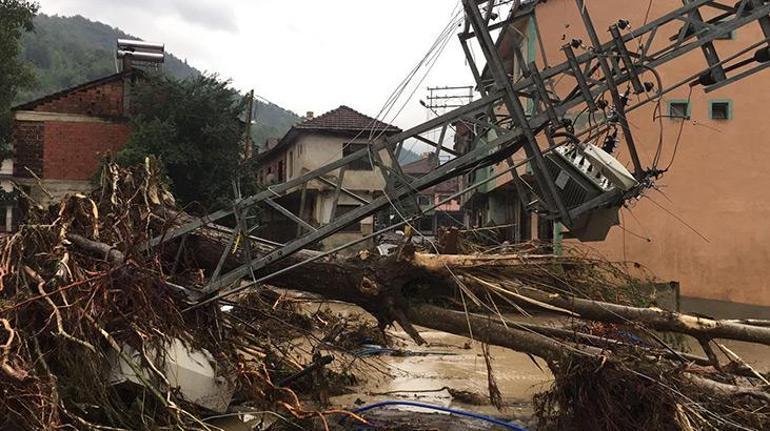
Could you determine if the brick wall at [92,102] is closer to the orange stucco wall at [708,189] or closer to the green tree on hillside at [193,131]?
the green tree on hillside at [193,131]

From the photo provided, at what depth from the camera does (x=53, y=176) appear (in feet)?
65.2

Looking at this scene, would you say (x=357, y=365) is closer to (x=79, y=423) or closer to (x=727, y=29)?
(x=79, y=423)

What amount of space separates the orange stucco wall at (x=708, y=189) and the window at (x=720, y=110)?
97 mm

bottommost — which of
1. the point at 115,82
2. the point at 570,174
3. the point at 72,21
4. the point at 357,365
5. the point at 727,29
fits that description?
the point at 357,365

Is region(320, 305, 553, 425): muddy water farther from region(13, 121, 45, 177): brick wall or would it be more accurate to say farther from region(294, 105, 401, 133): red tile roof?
region(294, 105, 401, 133): red tile roof

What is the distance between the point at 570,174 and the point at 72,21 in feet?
497

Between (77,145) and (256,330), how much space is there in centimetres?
1574

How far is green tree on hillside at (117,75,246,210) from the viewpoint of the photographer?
735 inches

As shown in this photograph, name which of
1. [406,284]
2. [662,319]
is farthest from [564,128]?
[406,284]

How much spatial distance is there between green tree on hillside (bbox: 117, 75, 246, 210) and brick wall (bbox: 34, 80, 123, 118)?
1101mm

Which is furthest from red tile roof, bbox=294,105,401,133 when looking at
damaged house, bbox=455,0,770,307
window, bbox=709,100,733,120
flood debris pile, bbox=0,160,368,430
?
flood debris pile, bbox=0,160,368,430

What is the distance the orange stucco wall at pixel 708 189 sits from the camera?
13961 mm

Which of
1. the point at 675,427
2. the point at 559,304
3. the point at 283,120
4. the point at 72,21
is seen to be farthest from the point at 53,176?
the point at 72,21

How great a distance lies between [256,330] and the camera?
7340mm
